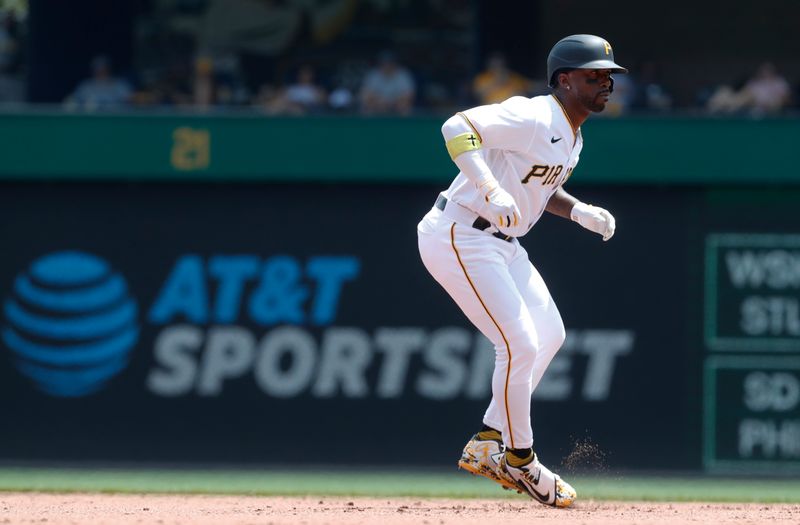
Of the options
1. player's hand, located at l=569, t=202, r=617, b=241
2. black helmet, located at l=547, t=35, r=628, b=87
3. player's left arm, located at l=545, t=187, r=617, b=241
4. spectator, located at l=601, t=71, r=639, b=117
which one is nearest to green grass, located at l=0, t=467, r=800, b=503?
player's left arm, located at l=545, t=187, r=617, b=241

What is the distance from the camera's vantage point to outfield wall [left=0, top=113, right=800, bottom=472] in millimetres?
10469

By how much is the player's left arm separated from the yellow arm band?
68cm

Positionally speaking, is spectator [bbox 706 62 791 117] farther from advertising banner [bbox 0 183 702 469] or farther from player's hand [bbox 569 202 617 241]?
player's hand [bbox 569 202 617 241]

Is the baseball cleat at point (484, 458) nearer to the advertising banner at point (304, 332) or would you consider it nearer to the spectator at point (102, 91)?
the advertising banner at point (304, 332)

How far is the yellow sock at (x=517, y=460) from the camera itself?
20.1ft

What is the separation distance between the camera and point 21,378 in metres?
10.7

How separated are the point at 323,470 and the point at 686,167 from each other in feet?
11.1

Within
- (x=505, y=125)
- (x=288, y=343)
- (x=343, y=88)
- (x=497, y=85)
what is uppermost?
(x=343, y=88)

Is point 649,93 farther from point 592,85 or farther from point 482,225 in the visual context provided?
point 482,225

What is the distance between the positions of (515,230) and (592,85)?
0.68 m

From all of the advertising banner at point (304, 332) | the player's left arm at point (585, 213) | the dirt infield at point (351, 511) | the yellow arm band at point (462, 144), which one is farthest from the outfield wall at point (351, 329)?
the yellow arm band at point (462, 144)

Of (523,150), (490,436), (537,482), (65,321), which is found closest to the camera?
(523,150)

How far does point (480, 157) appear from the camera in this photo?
580 centimetres

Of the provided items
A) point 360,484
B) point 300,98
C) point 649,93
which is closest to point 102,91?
point 300,98
